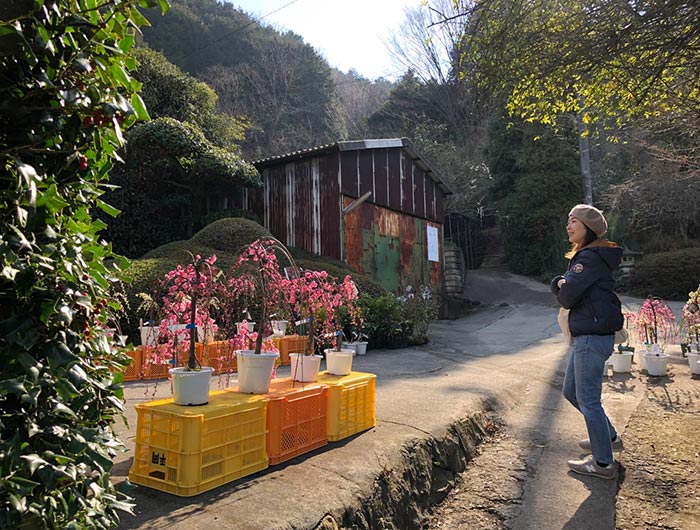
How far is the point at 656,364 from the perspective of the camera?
19.6 ft

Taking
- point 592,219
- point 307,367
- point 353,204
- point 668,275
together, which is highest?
point 353,204

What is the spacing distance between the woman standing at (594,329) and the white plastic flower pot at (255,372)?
1974 mm

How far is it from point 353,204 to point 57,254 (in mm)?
10683

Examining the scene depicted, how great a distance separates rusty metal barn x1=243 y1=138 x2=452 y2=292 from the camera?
38.4 feet

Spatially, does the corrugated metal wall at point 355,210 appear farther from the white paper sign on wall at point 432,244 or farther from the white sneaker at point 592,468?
the white sneaker at point 592,468

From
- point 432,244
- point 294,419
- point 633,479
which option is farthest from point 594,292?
point 432,244

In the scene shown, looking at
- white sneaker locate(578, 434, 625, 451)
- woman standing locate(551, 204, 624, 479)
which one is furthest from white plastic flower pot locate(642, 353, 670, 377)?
woman standing locate(551, 204, 624, 479)

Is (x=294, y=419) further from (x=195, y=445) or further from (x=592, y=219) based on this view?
(x=592, y=219)

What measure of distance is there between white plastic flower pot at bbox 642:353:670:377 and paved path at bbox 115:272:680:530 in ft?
1.37

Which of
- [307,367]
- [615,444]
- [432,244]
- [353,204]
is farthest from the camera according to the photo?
[432,244]

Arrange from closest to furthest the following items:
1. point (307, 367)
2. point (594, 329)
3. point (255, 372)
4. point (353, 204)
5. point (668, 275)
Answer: point (255, 372) → point (594, 329) → point (307, 367) → point (353, 204) → point (668, 275)

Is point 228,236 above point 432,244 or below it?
below

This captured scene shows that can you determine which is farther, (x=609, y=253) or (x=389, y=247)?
(x=389, y=247)

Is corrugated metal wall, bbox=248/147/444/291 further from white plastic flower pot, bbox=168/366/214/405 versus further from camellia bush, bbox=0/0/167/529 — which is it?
camellia bush, bbox=0/0/167/529
